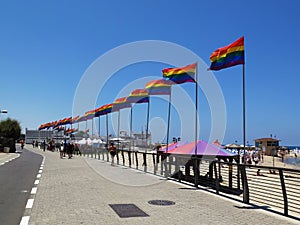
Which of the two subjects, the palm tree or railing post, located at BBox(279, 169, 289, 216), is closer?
railing post, located at BBox(279, 169, 289, 216)

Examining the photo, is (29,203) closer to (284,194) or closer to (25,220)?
(25,220)

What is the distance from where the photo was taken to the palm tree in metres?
44.3

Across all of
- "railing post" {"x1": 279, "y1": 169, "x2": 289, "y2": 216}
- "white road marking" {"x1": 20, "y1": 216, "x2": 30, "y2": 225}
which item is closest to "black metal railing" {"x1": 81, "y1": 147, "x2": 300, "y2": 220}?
"railing post" {"x1": 279, "y1": 169, "x2": 289, "y2": 216}

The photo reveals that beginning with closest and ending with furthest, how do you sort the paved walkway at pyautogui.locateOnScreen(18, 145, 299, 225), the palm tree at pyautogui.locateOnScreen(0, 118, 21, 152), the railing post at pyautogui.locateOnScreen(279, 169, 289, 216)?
the paved walkway at pyautogui.locateOnScreen(18, 145, 299, 225) → the railing post at pyautogui.locateOnScreen(279, 169, 289, 216) → the palm tree at pyautogui.locateOnScreen(0, 118, 21, 152)

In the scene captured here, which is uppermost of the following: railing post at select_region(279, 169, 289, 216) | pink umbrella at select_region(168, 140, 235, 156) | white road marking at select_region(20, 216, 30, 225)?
pink umbrella at select_region(168, 140, 235, 156)

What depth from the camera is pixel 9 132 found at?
148ft

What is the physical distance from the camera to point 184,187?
41.5 feet

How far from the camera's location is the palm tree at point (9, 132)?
44263mm

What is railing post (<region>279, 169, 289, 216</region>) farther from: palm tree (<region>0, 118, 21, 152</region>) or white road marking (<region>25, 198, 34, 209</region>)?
palm tree (<region>0, 118, 21, 152</region>)

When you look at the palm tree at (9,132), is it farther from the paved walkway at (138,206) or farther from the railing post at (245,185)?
the railing post at (245,185)

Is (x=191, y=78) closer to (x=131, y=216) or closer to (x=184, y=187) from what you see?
(x=184, y=187)

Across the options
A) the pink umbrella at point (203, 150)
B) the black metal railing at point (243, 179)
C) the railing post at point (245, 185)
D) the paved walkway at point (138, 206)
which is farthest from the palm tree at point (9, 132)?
the railing post at point (245, 185)

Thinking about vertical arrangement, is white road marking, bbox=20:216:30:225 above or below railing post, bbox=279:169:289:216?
below

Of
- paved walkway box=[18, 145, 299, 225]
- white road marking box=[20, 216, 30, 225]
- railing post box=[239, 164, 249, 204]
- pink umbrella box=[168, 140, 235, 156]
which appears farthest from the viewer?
pink umbrella box=[168, 140, 235, 156]
